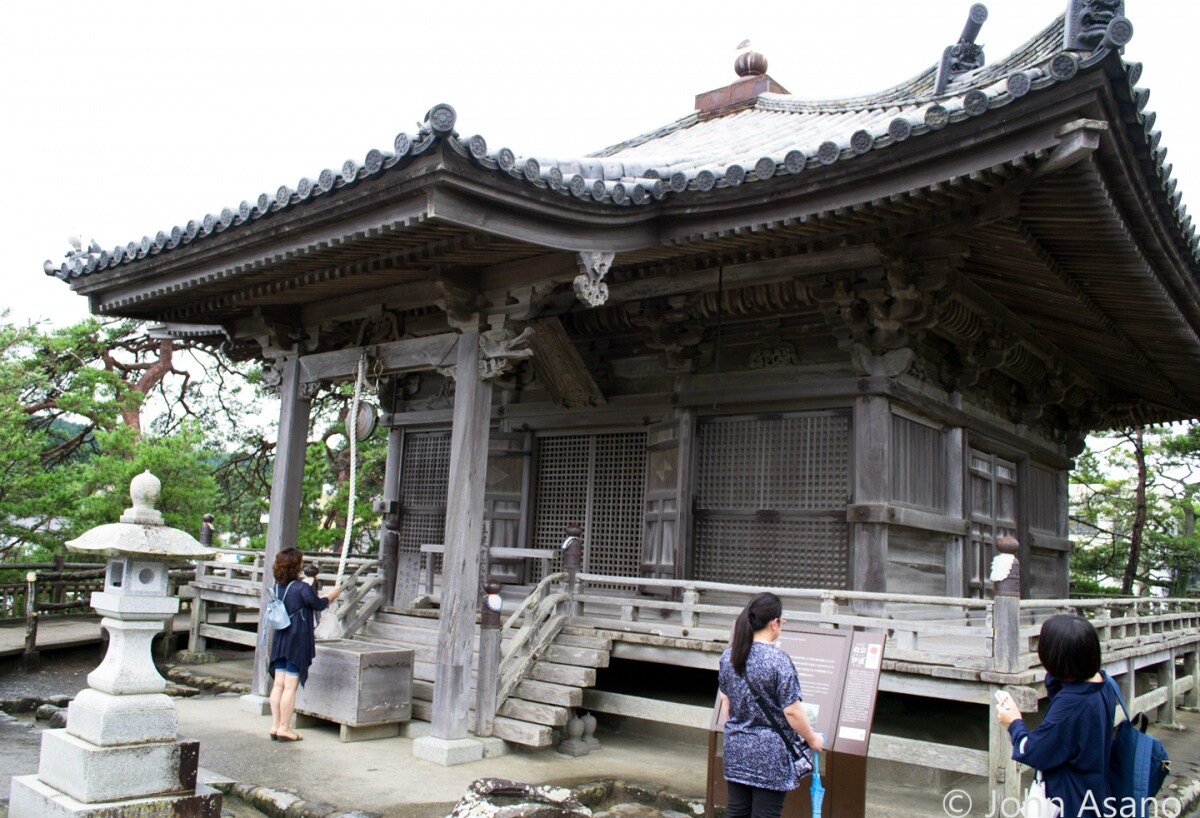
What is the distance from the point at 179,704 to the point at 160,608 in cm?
447

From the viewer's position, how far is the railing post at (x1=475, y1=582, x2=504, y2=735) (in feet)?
26.7

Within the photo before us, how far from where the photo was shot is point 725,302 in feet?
30.5

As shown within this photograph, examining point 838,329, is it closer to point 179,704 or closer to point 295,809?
point 295,809

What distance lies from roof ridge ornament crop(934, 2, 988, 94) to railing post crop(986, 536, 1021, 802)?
545 cm

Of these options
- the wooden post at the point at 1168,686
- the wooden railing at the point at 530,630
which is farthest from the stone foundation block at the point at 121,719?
the wooden post at the point at 1168,686

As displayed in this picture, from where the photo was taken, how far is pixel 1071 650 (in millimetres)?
3455

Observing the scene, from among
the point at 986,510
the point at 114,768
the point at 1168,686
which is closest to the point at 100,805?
the point at 114,768

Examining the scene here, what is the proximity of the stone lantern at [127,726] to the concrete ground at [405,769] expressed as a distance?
40.6 inches

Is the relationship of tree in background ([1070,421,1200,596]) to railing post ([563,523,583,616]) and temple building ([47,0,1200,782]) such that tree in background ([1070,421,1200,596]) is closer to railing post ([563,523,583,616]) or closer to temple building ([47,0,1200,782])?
temple building ([47,0,1200,782])

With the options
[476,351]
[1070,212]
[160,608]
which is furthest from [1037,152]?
[160,608]

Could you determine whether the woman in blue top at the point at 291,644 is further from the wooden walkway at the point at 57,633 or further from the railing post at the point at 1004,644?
the wooden walkway at the point at 57,633

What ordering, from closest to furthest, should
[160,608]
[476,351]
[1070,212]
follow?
[160,608] < [1070,212] < [476,351]

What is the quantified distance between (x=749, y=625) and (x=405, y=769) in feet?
13.8

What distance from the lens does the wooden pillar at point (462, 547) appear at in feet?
26.1
